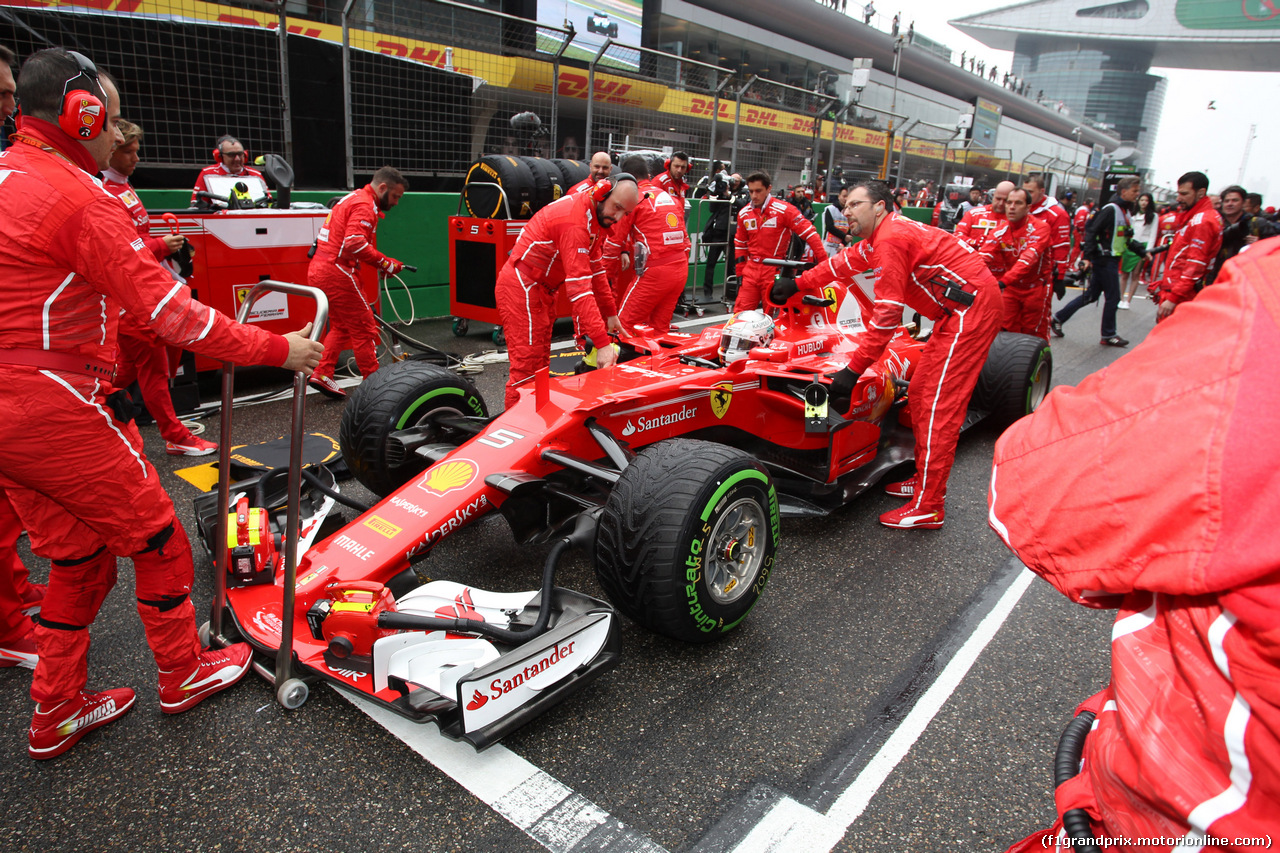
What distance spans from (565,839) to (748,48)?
34.2 metres

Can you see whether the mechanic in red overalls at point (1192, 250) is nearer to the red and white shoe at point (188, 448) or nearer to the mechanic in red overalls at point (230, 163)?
the red and white shoe at point (188, 448)

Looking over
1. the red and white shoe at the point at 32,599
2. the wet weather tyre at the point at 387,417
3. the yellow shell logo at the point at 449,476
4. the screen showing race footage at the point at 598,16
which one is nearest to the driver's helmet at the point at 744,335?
the wet weather tyre at the point at 387,417

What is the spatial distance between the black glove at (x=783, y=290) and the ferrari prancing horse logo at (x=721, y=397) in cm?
117

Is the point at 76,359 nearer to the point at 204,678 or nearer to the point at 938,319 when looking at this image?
the point at 204,678

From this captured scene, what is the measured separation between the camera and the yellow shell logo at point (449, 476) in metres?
3.14

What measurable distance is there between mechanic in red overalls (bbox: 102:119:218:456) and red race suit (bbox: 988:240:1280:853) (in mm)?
4925

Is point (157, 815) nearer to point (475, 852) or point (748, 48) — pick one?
point (475, 852)

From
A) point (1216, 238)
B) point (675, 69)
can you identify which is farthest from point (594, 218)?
point (675, 69)

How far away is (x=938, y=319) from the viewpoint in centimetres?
439

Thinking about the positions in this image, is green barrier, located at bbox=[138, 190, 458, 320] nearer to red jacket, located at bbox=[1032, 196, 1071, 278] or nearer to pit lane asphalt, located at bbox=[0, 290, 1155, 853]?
pit lane asphalt, located at bbox=[0, 290, 1155, 853]

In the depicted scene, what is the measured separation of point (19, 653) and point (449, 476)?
1.68 metres

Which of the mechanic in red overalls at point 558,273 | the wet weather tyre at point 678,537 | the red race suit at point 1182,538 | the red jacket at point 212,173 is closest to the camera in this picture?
the red race suit at point 1182,538

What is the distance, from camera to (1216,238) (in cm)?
791

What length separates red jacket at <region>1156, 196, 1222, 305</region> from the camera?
7.82 meters
